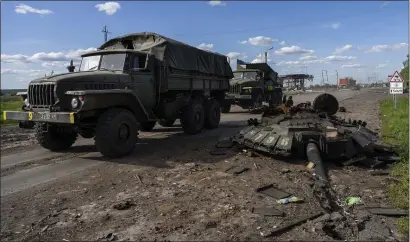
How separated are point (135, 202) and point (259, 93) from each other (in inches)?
623

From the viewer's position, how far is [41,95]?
8336 mm

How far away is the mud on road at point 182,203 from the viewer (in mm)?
4359

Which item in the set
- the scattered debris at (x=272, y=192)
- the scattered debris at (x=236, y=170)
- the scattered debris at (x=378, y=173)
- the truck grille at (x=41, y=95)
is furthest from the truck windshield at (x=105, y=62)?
the scattered debris at (x=378, y=173)

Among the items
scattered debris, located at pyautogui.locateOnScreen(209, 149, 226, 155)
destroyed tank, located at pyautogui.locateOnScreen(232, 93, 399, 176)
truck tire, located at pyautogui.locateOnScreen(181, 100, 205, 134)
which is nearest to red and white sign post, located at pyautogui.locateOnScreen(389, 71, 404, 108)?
destroyed tank, located at pyautogui.locateOnScreen(232, 93, 399, 176)

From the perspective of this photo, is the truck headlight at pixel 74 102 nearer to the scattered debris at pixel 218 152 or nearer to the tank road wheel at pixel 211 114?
the scattered debris at pixel 218 152

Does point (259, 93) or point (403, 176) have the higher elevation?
point (259, 93)

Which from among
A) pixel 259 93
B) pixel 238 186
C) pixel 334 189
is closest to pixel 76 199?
pixel 238 186

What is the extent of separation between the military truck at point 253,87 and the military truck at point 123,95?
5489mm

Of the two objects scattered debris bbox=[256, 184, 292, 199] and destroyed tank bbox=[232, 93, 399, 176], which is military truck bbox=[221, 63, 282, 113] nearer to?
destroyed tank bbox=[232, 93, 399, 176]

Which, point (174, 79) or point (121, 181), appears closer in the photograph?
point (121, 181)

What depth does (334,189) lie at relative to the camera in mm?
5996

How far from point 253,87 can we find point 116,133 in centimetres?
1274

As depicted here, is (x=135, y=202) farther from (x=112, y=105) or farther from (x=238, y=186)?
(x=112, y=105)

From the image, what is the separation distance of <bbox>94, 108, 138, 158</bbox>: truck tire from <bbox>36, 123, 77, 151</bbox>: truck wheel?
4.01ft
